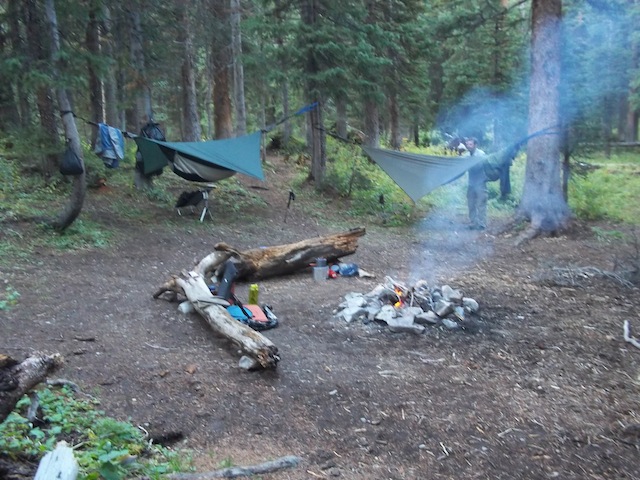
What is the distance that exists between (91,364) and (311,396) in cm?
137

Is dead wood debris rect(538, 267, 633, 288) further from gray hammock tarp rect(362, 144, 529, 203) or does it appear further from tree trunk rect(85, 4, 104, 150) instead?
tree trunk rect(85, 4, 104, 150)

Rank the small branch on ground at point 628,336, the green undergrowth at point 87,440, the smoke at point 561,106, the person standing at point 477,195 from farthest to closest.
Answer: the person standing at point 477,195, the smoke at point 561,106, the small branch on ground at point 628,336, the green undergrowth at point 87,440

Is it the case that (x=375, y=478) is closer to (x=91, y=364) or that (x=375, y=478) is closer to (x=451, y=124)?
(x=91, y=364)

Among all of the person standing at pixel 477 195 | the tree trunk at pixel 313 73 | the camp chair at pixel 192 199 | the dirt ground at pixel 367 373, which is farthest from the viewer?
the tree trunk at pixel 313 73

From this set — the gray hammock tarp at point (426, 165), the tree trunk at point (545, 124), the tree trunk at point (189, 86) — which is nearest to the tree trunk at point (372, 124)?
the tree trunk at point (189, 86)

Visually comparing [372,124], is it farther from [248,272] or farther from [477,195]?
[248,272]

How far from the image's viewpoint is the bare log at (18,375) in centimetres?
216

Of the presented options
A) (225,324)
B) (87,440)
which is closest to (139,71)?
(225,324)

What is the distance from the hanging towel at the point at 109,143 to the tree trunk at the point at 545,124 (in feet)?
18.6

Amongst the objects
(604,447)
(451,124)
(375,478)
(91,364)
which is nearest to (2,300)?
(91,364)

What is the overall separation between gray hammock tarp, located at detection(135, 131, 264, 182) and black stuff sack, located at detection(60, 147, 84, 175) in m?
1.23

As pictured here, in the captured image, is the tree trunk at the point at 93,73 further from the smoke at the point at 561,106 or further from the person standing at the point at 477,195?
the person standing at the point at 477,195

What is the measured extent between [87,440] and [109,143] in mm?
5810

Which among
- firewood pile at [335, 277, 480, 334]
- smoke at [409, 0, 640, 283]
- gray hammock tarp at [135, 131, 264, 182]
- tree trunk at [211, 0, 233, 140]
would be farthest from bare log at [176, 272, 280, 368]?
tree trunk at [211, 0, 233, 140]
